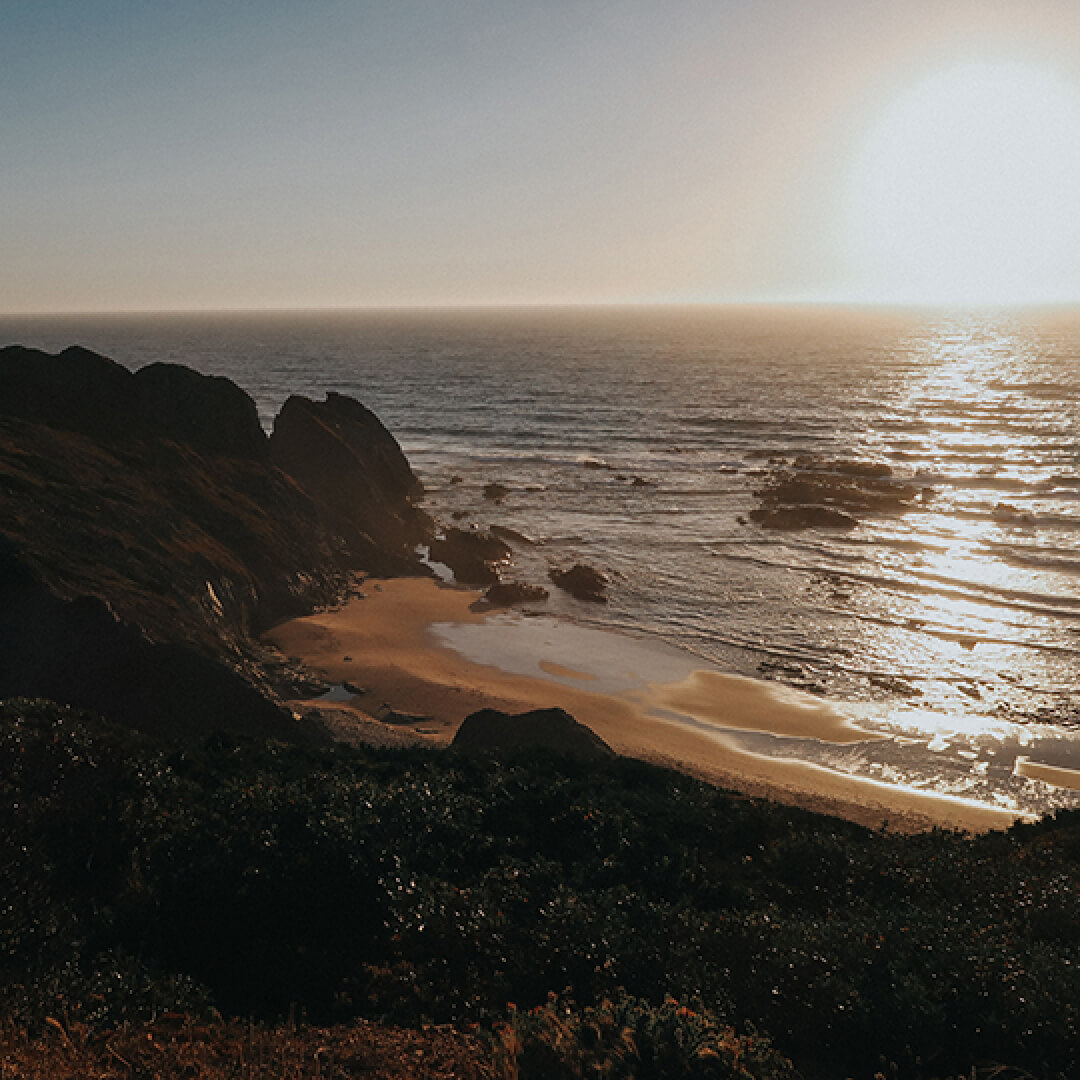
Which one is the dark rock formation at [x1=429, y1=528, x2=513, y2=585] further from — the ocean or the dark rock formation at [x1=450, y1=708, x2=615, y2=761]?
the dark rock formation at [x1=450, y1=708, x2=615, y2=761]

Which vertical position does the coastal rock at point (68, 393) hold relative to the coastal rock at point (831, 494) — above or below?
above

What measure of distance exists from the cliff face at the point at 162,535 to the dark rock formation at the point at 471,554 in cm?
189

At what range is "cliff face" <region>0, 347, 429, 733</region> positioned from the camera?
653 inches

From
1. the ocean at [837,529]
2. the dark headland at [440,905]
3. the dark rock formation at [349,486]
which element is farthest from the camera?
the dark rock formation at [349,486]

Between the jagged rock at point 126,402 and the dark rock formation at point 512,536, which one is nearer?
the jagged rock at point 126,402

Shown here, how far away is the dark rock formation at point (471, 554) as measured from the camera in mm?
36344

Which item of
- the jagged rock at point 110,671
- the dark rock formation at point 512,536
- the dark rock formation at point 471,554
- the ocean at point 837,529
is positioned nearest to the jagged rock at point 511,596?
the ocean at point 837,529

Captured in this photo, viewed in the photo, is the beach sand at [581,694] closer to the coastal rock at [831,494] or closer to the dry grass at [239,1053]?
the dry grass at [239,1053]

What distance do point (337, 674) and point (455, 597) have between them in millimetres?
9754

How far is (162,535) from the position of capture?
24.2 metres

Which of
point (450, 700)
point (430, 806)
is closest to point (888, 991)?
point (430, 806)

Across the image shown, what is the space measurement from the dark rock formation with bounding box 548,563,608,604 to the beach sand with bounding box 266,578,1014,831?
311cm

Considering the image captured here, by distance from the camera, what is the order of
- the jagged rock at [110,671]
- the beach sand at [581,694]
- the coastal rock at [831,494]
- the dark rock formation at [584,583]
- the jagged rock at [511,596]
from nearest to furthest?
the jagged rock at [110,671]
the beach sand at [581,694]
the jagged rock at [511,596]
the dark rock formation at [584,583]
the coastal rock at [831,494]

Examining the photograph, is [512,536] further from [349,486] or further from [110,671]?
[110,671]
